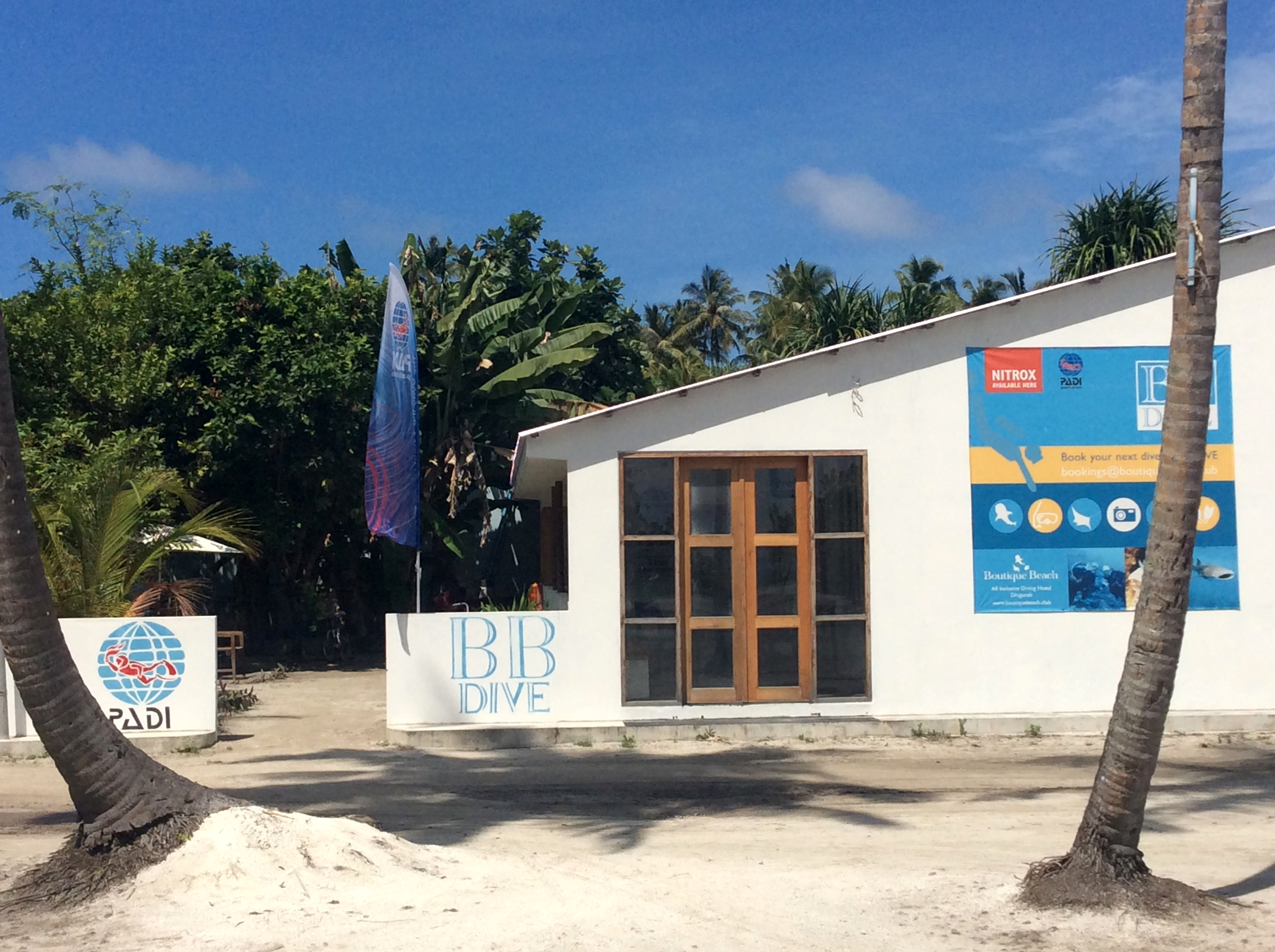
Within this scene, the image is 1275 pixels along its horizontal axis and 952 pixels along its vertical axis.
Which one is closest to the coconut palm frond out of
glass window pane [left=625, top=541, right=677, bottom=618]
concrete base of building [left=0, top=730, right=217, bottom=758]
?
concrete base of building [left=0, top=730, right=217, bottom=758]

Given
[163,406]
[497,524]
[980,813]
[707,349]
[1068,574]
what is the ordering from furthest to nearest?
[707,349]
[497,524]
[163,406]
[1068,574]
[980,813]

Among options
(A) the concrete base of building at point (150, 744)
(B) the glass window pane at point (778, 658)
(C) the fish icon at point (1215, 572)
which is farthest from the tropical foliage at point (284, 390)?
(C) the fish icon at point (1215, 572)

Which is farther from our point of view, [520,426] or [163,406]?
[520,426]

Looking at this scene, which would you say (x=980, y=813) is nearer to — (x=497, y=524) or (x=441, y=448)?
(x=441, y=448)

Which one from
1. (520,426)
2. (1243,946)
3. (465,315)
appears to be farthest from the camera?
(520,426)

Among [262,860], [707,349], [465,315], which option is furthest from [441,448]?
[707,349]

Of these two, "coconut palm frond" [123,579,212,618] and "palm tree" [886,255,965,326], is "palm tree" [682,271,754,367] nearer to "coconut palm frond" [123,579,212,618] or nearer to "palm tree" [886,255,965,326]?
"palm tree" [886,255,965,326]

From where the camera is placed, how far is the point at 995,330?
14.6 meters

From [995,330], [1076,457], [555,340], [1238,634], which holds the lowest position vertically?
[1238,634]

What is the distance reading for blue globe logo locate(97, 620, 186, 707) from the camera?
513 inches

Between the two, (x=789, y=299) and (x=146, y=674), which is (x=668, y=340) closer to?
(x=789, y=299)

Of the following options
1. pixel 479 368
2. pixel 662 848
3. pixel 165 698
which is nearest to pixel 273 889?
pixel 662 848

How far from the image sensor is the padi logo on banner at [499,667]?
13.8 m

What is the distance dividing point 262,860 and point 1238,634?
1194 centimetres
